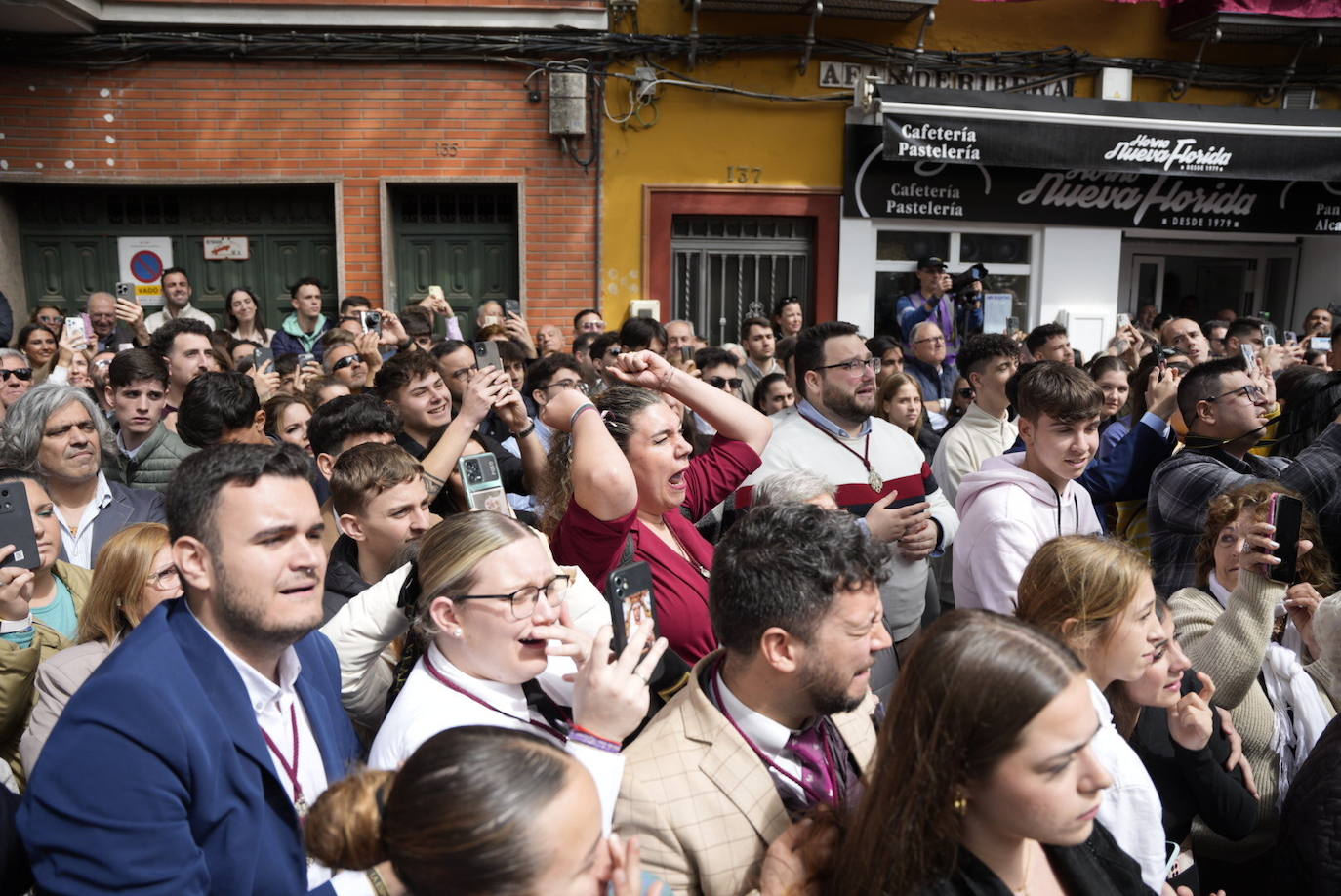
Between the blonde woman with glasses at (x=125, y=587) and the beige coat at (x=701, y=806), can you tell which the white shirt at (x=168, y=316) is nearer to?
the blonde woman with glasses at (x=125, y=587)

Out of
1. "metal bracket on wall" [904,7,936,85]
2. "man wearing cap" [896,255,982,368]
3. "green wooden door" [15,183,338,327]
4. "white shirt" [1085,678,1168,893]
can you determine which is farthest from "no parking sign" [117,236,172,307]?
"white shirt" [1085,678,1168,893]

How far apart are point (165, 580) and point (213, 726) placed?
102cm

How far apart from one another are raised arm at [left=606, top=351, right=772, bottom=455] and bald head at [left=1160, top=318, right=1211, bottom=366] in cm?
500

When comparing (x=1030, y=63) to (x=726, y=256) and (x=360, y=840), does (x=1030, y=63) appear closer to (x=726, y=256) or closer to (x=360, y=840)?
(x=726, y=256)

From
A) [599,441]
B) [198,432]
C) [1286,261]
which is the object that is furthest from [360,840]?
[1286,261]

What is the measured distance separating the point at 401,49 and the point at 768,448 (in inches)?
253

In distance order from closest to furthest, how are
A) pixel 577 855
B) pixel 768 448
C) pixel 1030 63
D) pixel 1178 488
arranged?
pixel 577 855, pixel 1178 488, pixel 768 448, pixel 1030 63

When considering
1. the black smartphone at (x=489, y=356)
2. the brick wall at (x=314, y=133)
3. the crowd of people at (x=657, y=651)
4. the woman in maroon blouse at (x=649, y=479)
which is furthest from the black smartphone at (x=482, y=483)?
the brick wall at (x=314, y=133)

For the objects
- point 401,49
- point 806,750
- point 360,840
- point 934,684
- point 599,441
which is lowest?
point 806,750

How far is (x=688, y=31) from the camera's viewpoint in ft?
29.7

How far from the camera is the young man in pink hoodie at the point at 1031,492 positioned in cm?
323

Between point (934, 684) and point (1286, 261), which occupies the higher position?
point (1286, 261)

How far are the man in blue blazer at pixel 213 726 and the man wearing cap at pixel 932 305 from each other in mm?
7150

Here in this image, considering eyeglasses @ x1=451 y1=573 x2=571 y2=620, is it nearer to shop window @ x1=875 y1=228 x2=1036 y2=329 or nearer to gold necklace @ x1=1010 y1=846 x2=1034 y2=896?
gold necklace @ x1=1010 y1=846 x2=1034 y2=896
